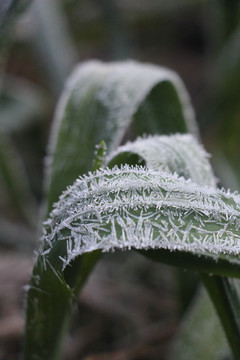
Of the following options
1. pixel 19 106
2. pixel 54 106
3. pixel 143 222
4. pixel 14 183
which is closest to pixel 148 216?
pixel 143 222

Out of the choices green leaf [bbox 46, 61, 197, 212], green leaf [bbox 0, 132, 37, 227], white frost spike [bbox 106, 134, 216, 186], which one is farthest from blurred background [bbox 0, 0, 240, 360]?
white frost spike [bbox 106, 134, 216, 186]

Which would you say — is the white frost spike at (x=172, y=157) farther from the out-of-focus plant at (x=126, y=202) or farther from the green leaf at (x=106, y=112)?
the green leaf at (x=106, y=112)

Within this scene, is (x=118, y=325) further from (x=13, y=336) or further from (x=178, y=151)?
(x=178, y=151)

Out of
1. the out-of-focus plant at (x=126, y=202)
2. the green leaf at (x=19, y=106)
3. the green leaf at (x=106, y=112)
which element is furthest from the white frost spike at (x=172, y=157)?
the green leaf at (x=19, y=106)

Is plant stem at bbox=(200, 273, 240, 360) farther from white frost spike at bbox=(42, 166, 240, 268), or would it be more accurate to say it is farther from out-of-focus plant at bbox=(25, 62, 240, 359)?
white frost spike at bbox=(42, 166, 240, 268)

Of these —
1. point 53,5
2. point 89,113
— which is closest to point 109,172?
point 89,113

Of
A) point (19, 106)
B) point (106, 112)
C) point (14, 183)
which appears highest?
point (19, 106)

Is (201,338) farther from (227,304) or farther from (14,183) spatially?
(14,183)
